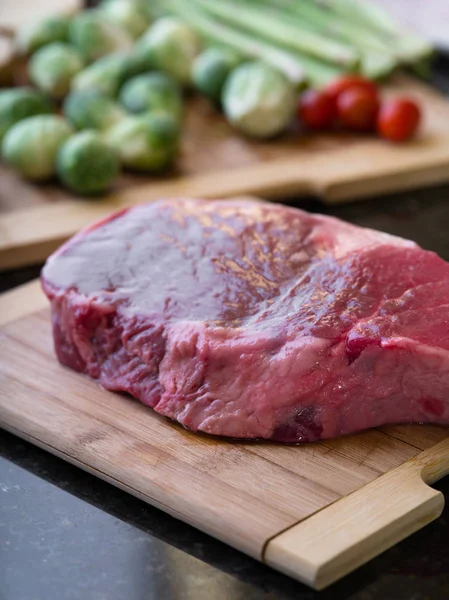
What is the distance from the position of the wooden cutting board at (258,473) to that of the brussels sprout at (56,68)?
259 cm

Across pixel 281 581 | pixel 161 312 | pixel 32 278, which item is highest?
pixel 161 312

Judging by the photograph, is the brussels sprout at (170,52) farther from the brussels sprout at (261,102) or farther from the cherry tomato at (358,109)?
the cherry tomato at (358,109)

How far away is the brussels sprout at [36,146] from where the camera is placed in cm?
399

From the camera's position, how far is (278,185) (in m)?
3.99

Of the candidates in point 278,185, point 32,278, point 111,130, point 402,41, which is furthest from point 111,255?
point 402,41

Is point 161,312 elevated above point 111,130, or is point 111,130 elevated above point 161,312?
point 161,312

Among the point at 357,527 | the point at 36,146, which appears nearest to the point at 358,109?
the point at 36,146

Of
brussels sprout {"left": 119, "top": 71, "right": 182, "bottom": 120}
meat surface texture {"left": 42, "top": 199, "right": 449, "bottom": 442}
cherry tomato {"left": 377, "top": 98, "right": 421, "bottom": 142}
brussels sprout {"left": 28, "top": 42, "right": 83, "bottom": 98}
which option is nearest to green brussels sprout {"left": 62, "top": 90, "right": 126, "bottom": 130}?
brussels sprout {"left": 119, "top": 71, "right": 182, "bottom": 120}

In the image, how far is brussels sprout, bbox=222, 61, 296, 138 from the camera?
441cm

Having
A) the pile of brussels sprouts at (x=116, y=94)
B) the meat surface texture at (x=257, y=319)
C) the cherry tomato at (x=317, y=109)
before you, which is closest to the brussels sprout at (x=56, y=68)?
the pile of brussels sprouts at (x=116, y=94)

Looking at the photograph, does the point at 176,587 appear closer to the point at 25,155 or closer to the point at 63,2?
the point at 25,155

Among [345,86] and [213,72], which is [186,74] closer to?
[213,72]

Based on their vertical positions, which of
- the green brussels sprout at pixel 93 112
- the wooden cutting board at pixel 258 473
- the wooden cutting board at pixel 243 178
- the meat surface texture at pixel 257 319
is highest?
the meat surface texture at pixel 257 319

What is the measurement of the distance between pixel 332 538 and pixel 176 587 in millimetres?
351
